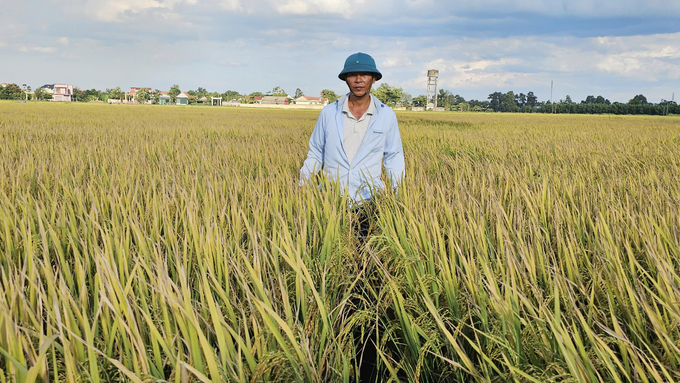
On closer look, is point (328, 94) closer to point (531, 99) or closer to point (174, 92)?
point (174, 92)

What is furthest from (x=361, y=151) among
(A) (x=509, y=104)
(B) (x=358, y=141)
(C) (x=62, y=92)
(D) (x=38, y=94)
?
(C) (x=62, y=92)

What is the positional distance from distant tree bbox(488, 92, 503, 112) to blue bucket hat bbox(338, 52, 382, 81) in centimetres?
10217

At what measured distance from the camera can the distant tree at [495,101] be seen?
9881 cm

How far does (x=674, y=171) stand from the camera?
A: 11.4 feet

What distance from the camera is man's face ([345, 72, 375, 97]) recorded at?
7.80 feet

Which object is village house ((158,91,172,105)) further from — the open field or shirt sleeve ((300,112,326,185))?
the open field

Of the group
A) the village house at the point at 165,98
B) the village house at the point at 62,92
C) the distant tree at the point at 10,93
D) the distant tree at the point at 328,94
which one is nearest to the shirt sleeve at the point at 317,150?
the distant tree at the point at 328,94

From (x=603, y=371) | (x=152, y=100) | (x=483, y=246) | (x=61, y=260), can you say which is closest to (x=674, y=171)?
(x=483, y=246)

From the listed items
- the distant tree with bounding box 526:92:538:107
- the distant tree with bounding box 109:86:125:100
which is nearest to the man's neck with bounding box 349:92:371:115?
the distant tree with bounding box 109:86:125:100

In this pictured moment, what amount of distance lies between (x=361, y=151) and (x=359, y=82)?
414mm

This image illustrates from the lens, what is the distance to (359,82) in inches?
93.9

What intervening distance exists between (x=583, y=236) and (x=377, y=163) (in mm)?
1221

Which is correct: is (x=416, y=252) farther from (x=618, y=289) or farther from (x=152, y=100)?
(x=152, y=100)

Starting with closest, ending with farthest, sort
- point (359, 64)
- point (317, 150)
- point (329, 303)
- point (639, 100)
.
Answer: point (329, 303) → point (359, 64) → point (317, 150) → point (639, 100)
